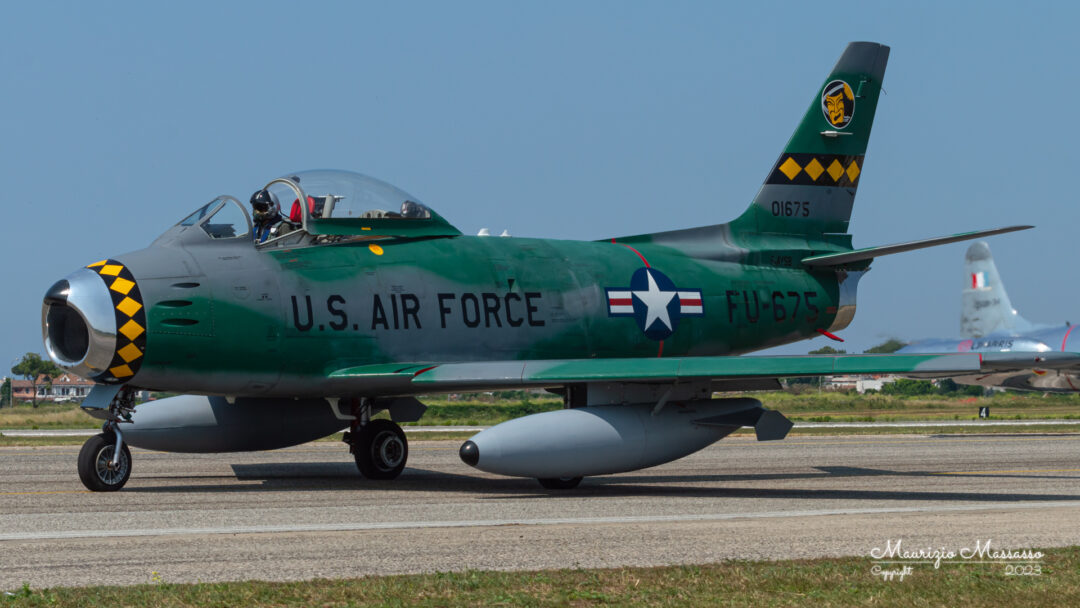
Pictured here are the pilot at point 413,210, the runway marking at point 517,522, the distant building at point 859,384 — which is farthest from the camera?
the distant building at point 859,384

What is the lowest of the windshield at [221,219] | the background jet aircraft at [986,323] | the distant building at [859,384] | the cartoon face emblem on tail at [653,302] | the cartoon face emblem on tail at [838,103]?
the distant building at [859,384]

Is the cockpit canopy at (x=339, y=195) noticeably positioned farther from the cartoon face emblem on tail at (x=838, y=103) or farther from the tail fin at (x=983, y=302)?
the tail fin at (x=983, y=302)

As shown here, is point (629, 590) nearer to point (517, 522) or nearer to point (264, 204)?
point (517, 522)

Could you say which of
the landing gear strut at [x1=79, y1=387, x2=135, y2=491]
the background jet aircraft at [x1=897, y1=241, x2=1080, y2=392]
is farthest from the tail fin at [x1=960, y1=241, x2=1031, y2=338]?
the landing gear strut at [x1=79, y1=387, x2=135, y2=491]

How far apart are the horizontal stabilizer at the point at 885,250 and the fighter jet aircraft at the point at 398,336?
0.07 m

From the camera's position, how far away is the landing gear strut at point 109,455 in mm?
14383

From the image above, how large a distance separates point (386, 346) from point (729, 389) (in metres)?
4.68

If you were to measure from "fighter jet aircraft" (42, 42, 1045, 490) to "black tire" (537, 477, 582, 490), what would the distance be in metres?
0.04

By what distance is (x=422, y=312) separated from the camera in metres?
16.2

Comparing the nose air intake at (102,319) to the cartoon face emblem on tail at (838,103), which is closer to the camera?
the nose air intake at (102,319)

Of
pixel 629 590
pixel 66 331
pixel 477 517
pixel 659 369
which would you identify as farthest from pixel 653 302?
pixel 629 590

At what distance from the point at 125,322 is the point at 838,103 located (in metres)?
12.9

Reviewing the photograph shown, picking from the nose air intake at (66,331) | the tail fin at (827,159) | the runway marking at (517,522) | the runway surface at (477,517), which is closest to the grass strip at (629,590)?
the runway surface at (477,517)
